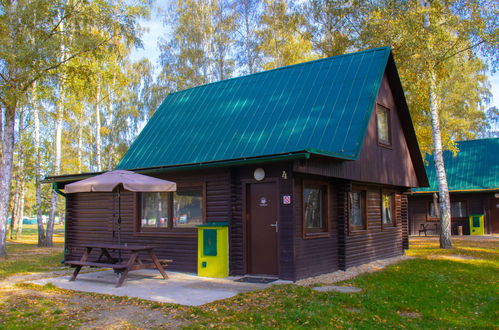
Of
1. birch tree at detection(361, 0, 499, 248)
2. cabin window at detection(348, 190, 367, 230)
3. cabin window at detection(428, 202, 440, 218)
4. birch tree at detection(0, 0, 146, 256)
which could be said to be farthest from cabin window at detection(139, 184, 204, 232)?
cabin window at detection(428, 202, 440, 218)

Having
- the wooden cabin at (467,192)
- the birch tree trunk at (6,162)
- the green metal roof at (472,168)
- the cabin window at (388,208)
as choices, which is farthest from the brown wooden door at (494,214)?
the birch tree trunk at (6,162)

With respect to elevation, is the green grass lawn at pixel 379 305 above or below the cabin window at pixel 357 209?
below

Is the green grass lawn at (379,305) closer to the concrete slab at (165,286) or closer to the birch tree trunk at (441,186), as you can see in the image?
the concrete slab at (165,286)

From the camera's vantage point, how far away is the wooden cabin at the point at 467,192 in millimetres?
24688

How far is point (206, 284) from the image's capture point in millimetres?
9547

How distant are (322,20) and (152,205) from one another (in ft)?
48.5

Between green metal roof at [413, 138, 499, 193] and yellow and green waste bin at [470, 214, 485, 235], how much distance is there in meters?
1.55

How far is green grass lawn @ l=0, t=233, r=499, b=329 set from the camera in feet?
20.8

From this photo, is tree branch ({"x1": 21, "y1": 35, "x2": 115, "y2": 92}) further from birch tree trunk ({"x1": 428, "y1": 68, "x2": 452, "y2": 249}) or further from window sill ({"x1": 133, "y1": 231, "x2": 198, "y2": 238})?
birch tree trunk ({"x1": 428, "y1": 68, "x2": 452, "y2": 249})

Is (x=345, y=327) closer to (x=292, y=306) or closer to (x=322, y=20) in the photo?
(x=292, y=306)

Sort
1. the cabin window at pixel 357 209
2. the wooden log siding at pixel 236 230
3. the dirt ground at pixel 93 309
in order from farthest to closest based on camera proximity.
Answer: the cabin window at pixel 357 209
the wooden log siding at pixel 236 230
the dirt ground at pixel 93 309

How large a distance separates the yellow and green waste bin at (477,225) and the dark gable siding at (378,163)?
11012 millimetres

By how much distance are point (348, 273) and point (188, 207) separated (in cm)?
423

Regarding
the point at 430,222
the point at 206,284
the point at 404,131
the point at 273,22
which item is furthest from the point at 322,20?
the point at 206,284
